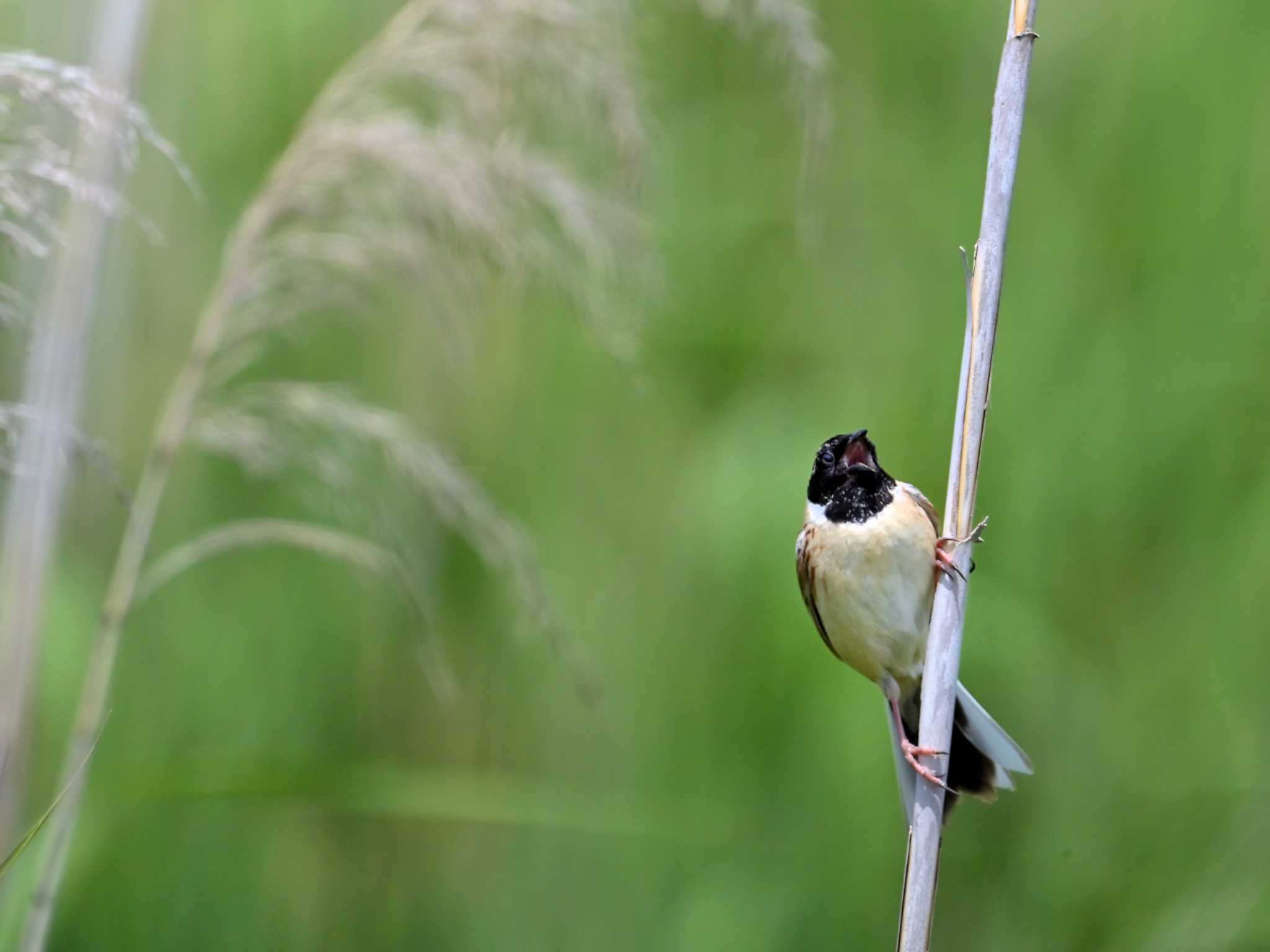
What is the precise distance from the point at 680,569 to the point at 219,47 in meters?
1.76

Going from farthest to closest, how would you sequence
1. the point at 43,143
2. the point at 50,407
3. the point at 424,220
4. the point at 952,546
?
the point at 424,220, the point at 50,407, the point at 952,546, the point at 43,143

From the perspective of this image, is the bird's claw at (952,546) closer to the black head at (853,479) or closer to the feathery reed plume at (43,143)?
the black head at (853,479)

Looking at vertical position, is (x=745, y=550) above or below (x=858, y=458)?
below

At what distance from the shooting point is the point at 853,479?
229cm

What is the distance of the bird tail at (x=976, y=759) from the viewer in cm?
206

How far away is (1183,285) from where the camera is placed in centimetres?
271

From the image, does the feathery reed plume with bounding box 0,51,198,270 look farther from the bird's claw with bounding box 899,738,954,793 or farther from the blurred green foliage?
the bird's claw with bounding box 899,738,954,793

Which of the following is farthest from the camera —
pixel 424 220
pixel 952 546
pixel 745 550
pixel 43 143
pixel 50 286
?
pixel 745 550

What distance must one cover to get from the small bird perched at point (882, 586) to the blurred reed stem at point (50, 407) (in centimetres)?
127

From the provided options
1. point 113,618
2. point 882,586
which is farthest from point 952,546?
point 113,618

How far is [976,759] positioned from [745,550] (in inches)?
30.4

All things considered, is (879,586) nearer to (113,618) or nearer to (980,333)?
(980,333)

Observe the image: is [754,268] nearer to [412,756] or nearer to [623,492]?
[623,492]

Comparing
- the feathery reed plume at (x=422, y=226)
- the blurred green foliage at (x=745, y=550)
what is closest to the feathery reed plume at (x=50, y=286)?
the feathery reed plume at (x=422, y=226)
